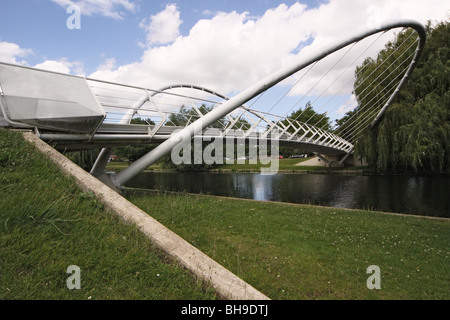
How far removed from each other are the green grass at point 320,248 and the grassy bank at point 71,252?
1.25m

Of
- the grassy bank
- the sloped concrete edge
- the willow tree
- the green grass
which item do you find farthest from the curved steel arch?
the willow tree

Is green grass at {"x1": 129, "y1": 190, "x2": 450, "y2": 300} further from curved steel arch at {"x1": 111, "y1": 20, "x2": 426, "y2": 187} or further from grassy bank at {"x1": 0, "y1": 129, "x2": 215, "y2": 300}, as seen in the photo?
curved steel arch at {"x1": 111, "y1": 20, "x2": 426, "y2": 187}

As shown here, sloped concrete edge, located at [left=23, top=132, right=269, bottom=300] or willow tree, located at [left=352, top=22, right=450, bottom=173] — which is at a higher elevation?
willow tree, located at [left=352, top=22, right=450, bottom=173]

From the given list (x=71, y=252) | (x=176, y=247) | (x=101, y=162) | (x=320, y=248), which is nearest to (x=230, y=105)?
(x=101, y=162)

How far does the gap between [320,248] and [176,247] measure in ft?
8.45

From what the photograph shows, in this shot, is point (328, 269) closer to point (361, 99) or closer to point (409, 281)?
point (409, 281)

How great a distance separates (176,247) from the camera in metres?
2.75

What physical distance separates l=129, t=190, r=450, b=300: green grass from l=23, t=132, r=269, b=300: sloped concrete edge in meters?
0.71

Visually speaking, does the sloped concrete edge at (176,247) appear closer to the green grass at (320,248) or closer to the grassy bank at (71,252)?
the grassy bank at (71,252)

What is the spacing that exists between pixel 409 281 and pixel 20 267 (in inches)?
171

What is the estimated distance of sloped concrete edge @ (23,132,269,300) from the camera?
7.49 ft
